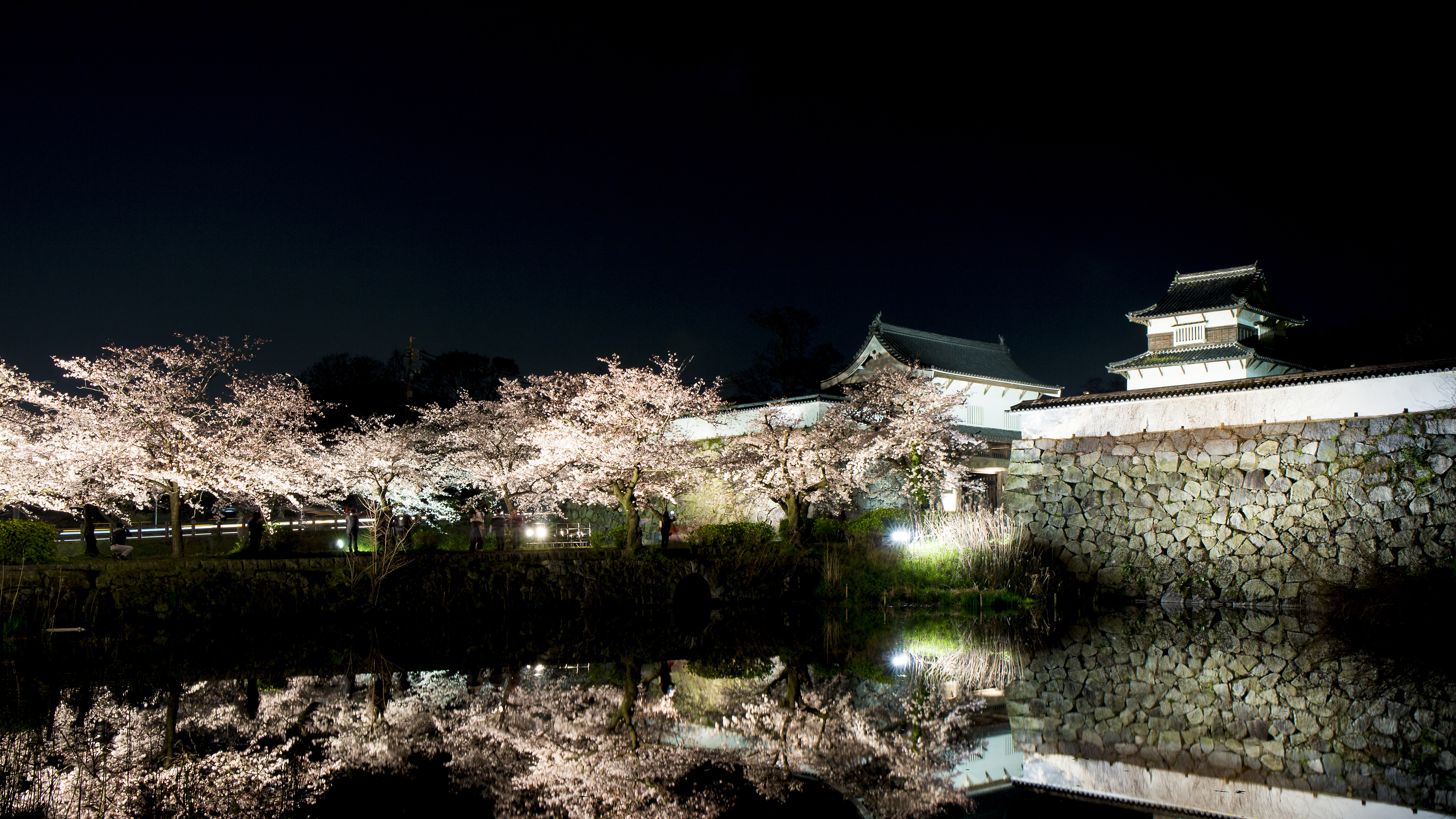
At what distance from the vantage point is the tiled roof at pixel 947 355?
104 feet

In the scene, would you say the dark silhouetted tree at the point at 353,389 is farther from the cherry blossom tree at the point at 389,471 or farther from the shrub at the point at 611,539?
the shrub at the point at 611,539

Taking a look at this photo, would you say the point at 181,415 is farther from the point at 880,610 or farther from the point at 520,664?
the point at 880,610

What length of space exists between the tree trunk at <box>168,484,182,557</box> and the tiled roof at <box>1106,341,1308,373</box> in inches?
984

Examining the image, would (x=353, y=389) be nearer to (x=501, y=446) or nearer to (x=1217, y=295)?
(x=501, y=446)

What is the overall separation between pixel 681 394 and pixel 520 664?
10072 mm

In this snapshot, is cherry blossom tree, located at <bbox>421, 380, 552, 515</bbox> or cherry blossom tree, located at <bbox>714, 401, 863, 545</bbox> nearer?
cherry blossom tree, located at <bbox>714, 401, 863, 545</bbox>

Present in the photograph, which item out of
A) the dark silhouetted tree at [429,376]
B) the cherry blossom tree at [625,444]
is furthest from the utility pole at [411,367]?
the cherry blossom tree at [625,444]

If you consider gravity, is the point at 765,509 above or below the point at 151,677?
above

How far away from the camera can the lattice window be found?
28.2 metres

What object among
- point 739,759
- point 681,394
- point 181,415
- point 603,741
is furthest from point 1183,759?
point 181,415

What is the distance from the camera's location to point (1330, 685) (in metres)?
10.2

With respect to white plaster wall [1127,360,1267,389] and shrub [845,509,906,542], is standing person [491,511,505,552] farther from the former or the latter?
white plaster wall [1127,360,1267,389]

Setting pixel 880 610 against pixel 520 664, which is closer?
pixel 520 664

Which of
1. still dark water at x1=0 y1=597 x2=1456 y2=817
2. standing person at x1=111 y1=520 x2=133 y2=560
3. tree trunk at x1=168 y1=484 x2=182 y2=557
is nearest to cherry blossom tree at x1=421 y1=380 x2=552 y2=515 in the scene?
tree trunk at x1=168 y1=484 x2=182 y2=557
